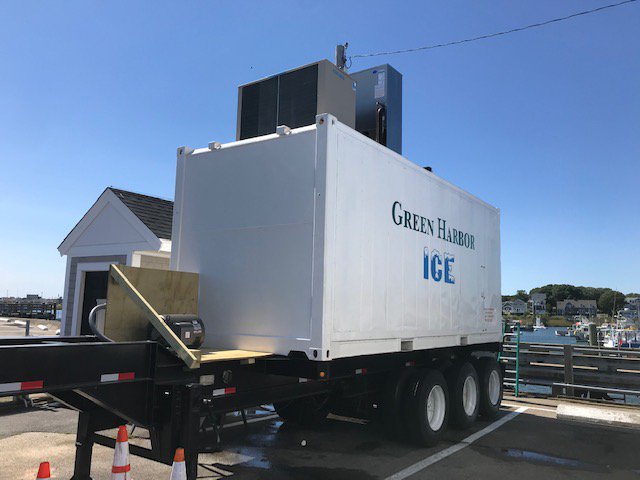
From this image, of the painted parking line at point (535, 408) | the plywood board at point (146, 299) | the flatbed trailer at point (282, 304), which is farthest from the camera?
the painted parking line at point (535, 408)

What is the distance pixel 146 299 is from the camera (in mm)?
4793

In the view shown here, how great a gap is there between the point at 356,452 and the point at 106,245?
23.2 feet

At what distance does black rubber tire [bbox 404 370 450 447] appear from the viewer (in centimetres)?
639

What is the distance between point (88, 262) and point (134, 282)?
23.6 feet

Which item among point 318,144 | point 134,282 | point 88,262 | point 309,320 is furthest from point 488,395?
point 88,262

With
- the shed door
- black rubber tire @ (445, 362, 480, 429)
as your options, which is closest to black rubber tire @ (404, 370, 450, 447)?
black rubber tire @ (445, 362, 480, 429)

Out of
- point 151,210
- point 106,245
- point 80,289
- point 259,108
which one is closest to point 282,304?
point 259,108

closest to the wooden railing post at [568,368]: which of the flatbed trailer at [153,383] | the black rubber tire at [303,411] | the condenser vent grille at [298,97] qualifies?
the black rubber tire at [303,411]

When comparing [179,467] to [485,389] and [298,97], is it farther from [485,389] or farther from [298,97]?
[485,389]

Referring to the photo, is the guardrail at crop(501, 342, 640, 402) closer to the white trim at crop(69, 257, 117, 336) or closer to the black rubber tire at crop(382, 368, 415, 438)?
the black rubber tire at crop(382, 368, 415, 438)

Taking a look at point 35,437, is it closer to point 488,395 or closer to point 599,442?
point 488,395

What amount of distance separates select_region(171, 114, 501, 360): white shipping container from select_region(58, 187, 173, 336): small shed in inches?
170

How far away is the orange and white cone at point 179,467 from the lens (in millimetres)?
3676

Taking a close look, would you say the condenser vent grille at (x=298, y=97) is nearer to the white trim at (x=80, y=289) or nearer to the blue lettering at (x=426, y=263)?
the blue lettering at (x=426, y=263)
